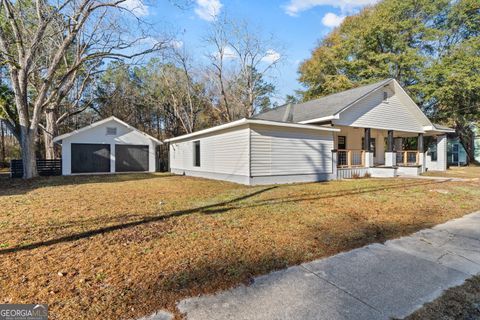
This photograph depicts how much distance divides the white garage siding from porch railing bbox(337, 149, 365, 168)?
5.30 meters

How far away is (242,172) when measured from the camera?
9.92 meters

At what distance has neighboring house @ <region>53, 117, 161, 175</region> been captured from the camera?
1561cm

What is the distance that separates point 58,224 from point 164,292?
3245mm

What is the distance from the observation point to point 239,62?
77.9 ft

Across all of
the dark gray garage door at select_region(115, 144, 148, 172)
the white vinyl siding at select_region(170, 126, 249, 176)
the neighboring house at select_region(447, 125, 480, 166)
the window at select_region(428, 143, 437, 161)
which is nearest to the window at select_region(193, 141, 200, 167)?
the white vinyl siding at select_region(170, 126, 249, 176)

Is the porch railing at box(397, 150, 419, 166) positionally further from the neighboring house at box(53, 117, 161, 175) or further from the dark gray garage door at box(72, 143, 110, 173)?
the dark gray garage door at box(72, 143, 110, 173)

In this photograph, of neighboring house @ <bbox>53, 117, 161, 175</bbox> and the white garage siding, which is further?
neighboring house @ <bbox>53, 117, 161, 175</bbox>

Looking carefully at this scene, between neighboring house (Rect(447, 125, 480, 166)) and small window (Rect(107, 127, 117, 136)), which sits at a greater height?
small window (Rect(107, 127, 117, 136))

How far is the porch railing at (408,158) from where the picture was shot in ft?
50.6

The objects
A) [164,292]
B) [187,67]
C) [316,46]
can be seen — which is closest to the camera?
[164,292]

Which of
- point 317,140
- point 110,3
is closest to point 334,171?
point 317,140

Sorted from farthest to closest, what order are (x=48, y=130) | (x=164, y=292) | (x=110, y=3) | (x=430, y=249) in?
(x=48, y=130)
(x=110, y=3)
(x=430, y=249)
(x=164, y=292)

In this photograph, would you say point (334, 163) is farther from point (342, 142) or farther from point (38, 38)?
point (38, 38)

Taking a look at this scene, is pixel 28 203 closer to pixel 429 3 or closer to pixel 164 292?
pixel 164 292
